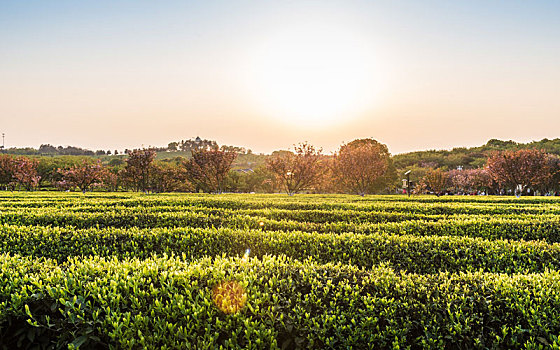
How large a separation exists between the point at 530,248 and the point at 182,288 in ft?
20.9

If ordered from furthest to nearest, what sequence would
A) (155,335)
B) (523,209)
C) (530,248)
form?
1. (523,209)
2. (530,248)
3. (155,335)

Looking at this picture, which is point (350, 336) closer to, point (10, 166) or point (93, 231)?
point (93, 231)

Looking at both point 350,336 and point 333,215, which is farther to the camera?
point 333,215

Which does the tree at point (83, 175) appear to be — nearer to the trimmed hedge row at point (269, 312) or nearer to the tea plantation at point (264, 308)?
the tea plantation at point (264, 308)

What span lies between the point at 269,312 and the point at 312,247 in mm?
3188

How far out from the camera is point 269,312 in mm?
3102

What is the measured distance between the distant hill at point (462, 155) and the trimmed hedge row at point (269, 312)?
7532cm

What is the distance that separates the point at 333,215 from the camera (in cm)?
1041

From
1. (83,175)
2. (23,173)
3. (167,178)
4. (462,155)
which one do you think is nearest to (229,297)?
(83,175)

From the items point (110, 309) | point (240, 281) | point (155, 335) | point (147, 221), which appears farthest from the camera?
point (147, 221)

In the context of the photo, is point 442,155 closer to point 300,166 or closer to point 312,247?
point 300,166

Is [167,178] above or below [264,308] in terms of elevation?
above

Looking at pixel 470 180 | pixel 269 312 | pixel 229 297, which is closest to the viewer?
pixel 269 312

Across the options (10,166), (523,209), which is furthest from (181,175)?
(523,209)
